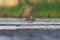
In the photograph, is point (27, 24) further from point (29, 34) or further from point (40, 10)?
point (40, 10)

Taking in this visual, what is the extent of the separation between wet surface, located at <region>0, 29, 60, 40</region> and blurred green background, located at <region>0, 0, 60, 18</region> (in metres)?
0.18

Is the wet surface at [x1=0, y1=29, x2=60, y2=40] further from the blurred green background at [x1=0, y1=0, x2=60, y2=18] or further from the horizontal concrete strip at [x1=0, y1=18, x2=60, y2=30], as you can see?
the blurred green background at [x1=0, y1=0, x2=60, y2=18]

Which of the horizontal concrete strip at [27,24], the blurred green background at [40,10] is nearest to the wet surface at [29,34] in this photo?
the horizontal concrete strip at [27,24]

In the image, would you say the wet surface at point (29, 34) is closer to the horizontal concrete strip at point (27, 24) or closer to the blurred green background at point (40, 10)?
the horizontal concrete strip at point (27, 24)

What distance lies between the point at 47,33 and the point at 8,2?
1.58ft

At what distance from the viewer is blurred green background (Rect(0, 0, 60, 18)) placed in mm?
2137

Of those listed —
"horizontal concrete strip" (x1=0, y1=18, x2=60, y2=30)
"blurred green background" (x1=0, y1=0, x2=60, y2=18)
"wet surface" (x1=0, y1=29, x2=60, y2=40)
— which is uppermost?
"blurred green background" (x1=0, y1=0, x2=60, y2=18)

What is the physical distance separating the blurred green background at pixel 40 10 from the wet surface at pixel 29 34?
18 centimetres

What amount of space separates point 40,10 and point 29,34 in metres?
0.28

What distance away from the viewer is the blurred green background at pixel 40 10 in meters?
2.14

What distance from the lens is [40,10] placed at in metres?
2.16

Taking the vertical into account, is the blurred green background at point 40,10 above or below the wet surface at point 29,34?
above

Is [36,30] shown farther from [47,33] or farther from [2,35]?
[2,35]

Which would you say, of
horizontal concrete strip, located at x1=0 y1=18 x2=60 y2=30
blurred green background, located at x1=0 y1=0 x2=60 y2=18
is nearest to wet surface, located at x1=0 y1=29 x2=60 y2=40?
horizontal concrete strip, located at x1=0 y1=18 x2=60 y2=30
